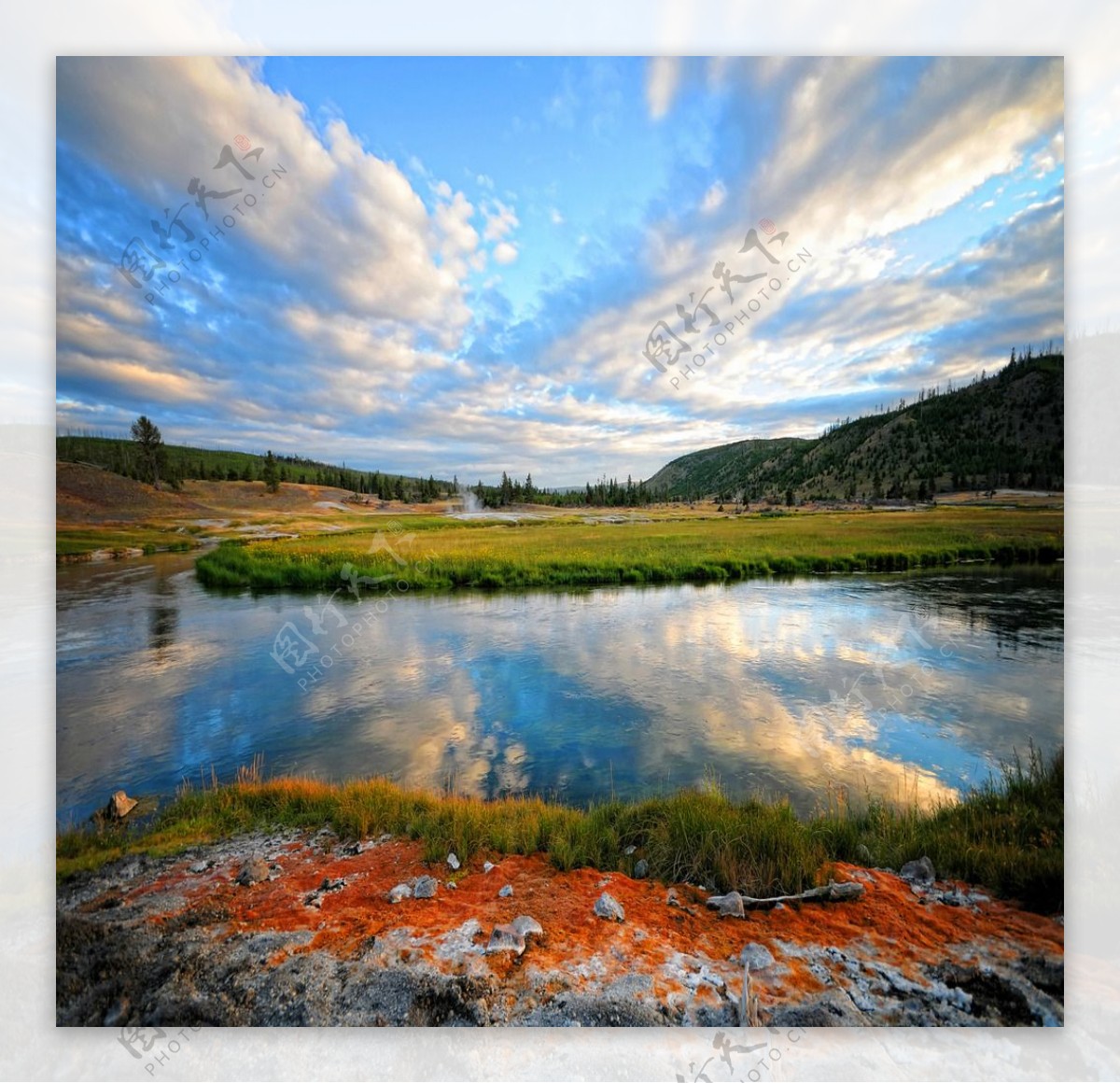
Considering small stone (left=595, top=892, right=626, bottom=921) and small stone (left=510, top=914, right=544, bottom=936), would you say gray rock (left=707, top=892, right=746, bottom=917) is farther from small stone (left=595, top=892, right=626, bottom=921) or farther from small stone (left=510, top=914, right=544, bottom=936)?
small stone (left=510, top=914, right=544, bottom=936)

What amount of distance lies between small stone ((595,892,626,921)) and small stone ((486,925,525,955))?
0.54 metres

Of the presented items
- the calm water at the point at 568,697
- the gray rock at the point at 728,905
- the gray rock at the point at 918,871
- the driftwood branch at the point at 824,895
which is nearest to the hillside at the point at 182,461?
the calm water at the point at 568,697

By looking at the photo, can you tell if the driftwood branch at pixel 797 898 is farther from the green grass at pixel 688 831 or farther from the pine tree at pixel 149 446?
the pine tree at pixel 149 446

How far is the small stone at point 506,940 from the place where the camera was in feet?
9.62

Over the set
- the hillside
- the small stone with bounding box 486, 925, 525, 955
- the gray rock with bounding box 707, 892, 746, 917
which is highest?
the hillside

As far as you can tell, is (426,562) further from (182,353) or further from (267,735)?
(182,353)

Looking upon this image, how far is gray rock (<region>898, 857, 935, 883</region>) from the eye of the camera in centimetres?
343

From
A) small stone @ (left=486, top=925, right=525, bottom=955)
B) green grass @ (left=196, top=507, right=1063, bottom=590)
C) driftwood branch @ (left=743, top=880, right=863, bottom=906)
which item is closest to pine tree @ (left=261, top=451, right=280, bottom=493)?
green grass @ (left=196, top=507, right=1063, bottom=590)

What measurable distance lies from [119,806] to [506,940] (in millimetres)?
4442

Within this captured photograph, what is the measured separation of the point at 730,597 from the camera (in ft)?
48.2

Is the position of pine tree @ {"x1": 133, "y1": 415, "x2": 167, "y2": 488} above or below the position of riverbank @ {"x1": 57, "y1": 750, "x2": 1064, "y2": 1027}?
above

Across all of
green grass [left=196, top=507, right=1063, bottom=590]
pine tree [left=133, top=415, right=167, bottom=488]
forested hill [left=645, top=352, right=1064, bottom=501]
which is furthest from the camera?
green grass [left=196, top=507, right=1063, bottom=590]

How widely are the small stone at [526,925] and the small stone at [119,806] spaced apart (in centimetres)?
435

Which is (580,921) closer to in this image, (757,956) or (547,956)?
(547,956)
